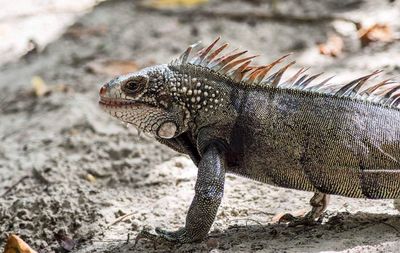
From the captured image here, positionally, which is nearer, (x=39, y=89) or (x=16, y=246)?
(x=16, y=246)

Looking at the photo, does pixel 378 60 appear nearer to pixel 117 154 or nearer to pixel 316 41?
pixel 316 41

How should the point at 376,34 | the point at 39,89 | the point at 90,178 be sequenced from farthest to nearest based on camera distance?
the point at 376,34
the point at 39,89
the point at 90,178

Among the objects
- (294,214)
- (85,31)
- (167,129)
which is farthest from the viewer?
(85,31)

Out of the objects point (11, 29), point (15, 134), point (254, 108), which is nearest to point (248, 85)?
point (254, 108)

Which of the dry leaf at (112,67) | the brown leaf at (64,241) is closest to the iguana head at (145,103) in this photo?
the brown leaf at (64,241)

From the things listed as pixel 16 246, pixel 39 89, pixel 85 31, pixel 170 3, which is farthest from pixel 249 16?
pixel 16 246

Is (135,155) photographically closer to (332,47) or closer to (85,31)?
(332,47)

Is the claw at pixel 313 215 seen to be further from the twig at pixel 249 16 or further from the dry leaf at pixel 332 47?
the twig at pixel 249 16
